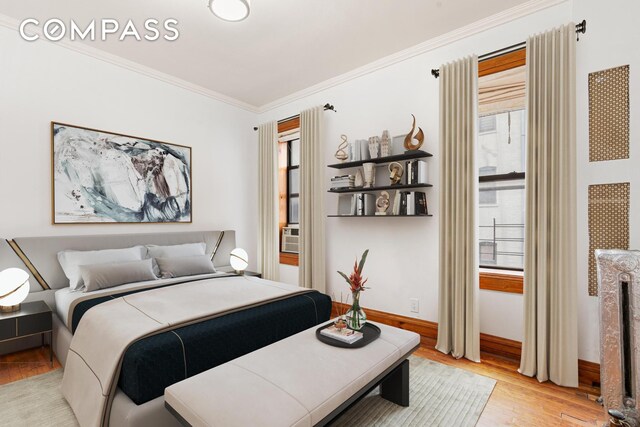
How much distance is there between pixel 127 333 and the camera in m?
1.79

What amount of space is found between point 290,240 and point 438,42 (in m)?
3.10

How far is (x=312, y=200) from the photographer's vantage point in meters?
4.12

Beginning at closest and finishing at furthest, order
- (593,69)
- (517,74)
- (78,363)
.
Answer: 1. (78,363)
2. (593,69)
3. (517,74)


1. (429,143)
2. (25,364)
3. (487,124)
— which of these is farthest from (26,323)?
(487,124)

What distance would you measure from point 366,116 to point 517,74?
4.95 ft

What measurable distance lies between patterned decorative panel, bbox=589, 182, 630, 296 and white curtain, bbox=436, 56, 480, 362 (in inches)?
30.5

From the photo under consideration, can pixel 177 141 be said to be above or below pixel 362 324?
above

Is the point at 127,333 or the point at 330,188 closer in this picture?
the point at 127,333

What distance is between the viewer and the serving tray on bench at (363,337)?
186 centimetres

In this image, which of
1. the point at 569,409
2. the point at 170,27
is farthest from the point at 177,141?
the point at 569,409

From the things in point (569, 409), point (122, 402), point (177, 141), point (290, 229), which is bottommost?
point (569, 409)

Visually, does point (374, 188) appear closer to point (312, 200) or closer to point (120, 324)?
point (312, 200)

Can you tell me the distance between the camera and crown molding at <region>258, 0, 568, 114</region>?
2617mm

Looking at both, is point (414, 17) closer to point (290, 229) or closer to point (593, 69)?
point (593, 69)
